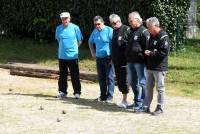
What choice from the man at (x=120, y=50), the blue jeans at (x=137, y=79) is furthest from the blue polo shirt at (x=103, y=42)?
the blue jeans at (x=137, y=79)

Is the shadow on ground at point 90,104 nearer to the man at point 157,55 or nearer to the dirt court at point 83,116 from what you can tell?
the dirt court at point 83,116

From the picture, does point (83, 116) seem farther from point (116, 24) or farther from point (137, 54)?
point (116, 24)

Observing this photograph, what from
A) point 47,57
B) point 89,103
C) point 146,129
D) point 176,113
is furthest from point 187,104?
point 47,57

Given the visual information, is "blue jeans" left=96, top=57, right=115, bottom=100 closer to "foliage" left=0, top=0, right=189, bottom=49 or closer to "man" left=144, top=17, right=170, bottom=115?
"man" left=144, top=17, right=170, bottom=115

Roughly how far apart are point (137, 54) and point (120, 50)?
53 centimetres

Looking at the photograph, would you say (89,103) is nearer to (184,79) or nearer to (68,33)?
(68,33)

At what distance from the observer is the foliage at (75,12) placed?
18.0m

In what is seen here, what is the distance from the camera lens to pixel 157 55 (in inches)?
407

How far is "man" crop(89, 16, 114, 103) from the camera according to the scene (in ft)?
38.1

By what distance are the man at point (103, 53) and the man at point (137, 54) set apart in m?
0.83

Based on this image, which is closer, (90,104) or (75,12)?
Result: (90,104)

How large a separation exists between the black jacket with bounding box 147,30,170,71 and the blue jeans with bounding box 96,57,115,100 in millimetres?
1368

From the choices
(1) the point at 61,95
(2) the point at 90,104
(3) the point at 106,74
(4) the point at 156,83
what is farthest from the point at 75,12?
(4) the point at 156,83

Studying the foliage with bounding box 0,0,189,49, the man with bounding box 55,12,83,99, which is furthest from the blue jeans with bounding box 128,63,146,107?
the foliage with bounding box 0,0,189,49
